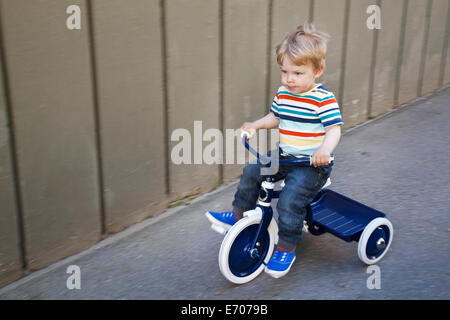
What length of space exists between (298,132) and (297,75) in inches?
12.7

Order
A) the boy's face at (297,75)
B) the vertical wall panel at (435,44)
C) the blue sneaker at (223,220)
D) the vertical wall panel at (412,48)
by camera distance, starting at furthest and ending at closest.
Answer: the vertical wall panel at (435,44) → the vertical wall panel at (412,48) → the blue sneaker at (223,220) → the boy's face at (297,75)

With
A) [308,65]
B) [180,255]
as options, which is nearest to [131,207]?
[180,255]

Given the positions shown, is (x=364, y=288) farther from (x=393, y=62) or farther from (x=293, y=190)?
(x=393, y=62)

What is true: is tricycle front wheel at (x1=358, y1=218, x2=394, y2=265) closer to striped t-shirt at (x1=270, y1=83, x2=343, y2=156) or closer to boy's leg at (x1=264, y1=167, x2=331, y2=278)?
boy's leg at (x1=264, y1=167, x2=331, y2=278)

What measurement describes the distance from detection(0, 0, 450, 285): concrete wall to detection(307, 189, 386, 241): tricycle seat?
952 mm

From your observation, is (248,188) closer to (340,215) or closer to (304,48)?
(340,215)

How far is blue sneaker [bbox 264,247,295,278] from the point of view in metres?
2.88

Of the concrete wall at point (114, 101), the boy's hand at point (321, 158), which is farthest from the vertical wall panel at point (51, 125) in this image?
the boy's hand at point (321, 158)

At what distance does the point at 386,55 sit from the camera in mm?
5121

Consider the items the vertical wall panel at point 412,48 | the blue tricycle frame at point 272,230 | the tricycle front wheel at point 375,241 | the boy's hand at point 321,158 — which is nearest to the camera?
the boy's hand at point 321,158

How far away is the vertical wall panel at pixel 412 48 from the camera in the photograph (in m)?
5.29

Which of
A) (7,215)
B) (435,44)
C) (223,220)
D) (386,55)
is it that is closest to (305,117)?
(223,220)

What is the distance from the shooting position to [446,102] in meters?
5.62

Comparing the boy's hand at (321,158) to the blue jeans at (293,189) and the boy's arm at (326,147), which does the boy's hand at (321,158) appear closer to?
the boy's arm at (326,147)
